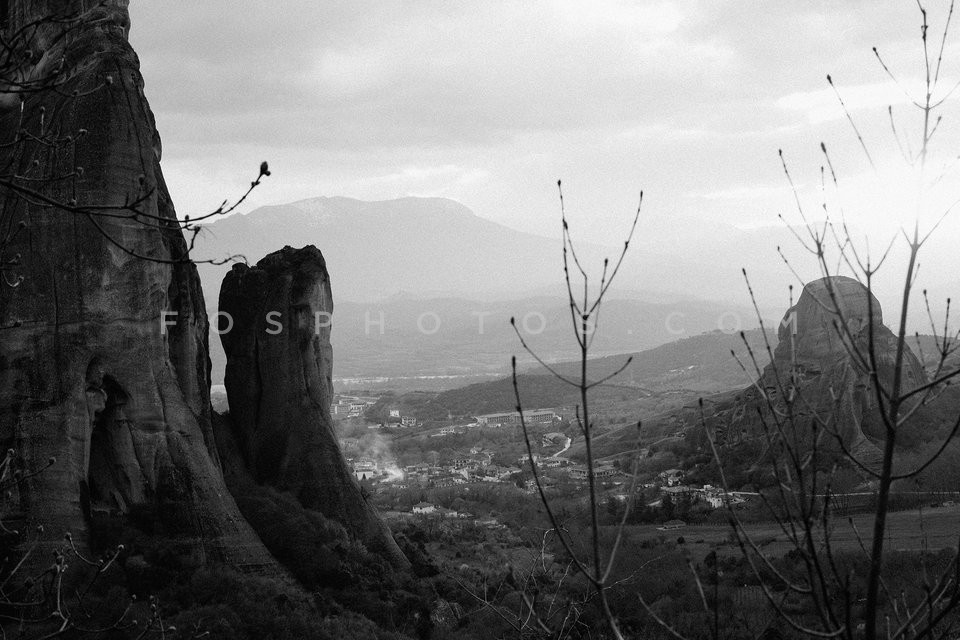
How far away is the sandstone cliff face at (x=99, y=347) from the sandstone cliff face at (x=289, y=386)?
4242 millimetres

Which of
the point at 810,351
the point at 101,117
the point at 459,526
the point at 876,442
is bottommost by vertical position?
the point at 459,526

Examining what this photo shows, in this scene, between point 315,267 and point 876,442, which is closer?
point 315,267

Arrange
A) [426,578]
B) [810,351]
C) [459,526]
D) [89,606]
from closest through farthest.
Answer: [89,606] < [426,578] < [459,526] < [810,351]

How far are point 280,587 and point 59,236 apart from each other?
9.67m

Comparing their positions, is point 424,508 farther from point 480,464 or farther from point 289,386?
point 289,386

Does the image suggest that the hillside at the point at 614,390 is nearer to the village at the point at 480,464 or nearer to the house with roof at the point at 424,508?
the village at the point at 480,464

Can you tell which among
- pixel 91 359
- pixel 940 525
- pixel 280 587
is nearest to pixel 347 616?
pixel 280 587

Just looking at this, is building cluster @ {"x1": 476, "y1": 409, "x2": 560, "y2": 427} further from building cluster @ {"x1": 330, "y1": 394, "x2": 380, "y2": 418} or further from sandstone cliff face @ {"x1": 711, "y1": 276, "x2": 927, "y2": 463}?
sandstone cliff face @ {"x1": 711, "y1": 276, "x2": 927, "y2": 463}

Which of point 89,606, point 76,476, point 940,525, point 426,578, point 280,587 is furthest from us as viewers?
point 940,525

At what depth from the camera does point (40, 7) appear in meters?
24.6

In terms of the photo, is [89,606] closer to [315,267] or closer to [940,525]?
[315,267]

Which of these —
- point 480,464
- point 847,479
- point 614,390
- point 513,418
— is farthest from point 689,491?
point 614,390

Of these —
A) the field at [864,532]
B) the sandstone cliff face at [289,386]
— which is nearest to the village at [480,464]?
the field at [864,532]

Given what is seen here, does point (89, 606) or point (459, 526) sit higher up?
point (89, 606)
